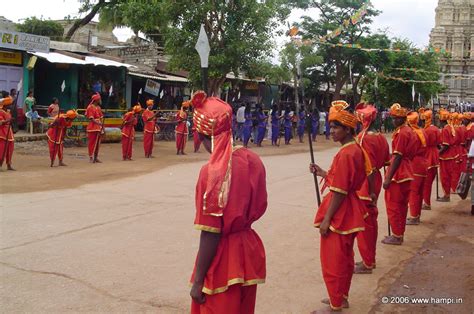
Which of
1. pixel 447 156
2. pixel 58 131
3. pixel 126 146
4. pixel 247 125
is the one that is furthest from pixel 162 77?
pixel 447 156

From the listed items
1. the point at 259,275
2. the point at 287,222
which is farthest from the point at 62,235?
the point at 259,275

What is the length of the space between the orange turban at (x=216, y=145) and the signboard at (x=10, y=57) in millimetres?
18168

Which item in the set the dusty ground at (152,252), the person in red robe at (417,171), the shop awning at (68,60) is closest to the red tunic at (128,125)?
the dusty ground at (152,252)

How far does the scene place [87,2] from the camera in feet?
99.2

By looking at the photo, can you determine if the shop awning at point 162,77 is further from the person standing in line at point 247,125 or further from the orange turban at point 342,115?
the orange turban at point 342,115

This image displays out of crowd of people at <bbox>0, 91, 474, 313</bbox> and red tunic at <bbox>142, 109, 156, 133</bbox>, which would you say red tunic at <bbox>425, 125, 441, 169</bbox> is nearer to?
crowd of people at <bbox>0, 91, 474, 313</bbox>

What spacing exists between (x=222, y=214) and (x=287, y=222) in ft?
17.4

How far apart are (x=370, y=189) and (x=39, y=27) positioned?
38698mm

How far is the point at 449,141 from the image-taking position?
35.6 feet

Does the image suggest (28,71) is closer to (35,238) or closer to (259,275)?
(35,238)

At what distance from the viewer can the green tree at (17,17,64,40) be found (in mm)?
38594

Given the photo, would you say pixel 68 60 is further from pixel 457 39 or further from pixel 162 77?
pixel 457 39

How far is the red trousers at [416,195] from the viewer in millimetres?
7926

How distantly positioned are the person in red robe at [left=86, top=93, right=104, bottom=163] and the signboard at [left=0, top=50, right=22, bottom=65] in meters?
6.83
